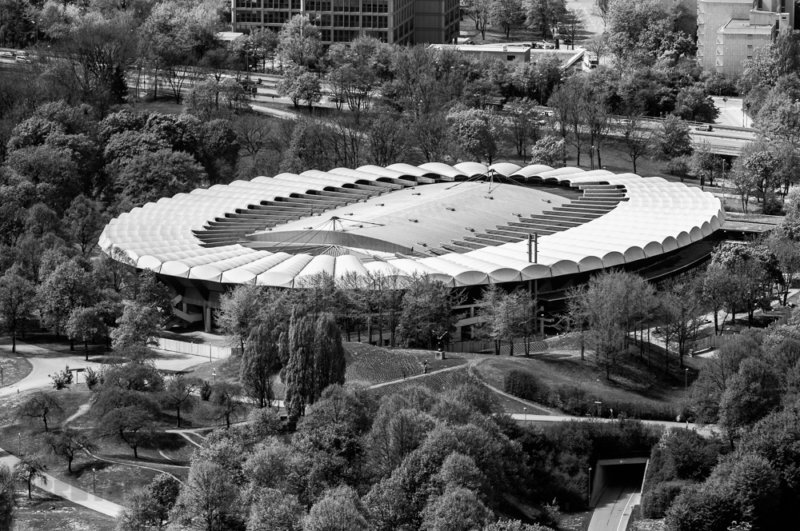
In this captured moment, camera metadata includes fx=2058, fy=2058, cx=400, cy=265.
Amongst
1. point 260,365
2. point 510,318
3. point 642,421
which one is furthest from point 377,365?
point 642,421

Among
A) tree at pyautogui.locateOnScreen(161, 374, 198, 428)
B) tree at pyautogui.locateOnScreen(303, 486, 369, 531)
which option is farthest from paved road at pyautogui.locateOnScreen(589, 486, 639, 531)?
tree at pyautogui.locateOnScreen(161, 374, 198, 428)

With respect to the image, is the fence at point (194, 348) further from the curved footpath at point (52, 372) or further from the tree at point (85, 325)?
the tree at point (85, 325)

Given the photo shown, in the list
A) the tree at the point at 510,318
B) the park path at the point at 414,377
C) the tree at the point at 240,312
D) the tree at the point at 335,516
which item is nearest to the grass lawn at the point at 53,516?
the tree at the point at 335,516

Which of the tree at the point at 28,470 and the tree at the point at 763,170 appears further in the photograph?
the tree at the point at 763,170

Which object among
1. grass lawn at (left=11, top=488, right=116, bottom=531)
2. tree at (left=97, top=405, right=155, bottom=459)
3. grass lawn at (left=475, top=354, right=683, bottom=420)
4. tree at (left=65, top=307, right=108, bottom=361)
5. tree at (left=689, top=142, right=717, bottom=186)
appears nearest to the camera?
grass lawn at (left=11, top=488, right=116, bottom=531)

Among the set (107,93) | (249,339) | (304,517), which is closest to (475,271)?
(249,339)

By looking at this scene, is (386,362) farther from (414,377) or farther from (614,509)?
(614,509)

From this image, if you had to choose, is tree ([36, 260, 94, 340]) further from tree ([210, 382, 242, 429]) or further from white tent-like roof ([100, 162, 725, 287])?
tree ([210, 382, 242, 429])
